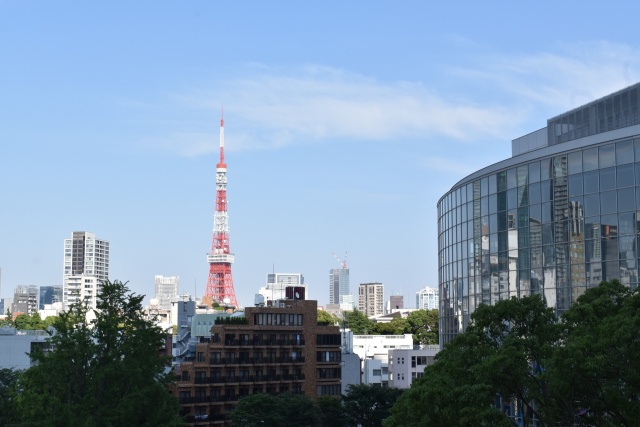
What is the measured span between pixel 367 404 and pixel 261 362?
17596mm

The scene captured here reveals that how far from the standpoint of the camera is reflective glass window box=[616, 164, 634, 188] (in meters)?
57.8

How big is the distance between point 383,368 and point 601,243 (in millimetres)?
113316

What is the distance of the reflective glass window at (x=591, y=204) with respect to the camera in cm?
5988

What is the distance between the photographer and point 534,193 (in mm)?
64812

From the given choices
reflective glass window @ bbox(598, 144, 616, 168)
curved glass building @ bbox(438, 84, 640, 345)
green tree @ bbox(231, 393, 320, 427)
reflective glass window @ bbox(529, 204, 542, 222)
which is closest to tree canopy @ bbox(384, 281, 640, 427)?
curved glass building @ bbox(438, 84, 640, 345)

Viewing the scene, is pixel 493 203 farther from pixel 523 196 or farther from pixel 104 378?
pixel 104 378

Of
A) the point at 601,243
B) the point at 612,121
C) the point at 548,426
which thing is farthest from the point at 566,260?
the point at 548,426

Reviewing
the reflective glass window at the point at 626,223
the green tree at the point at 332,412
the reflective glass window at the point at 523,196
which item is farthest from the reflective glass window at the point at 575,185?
the green tree at the point at 332,412

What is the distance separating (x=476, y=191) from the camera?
235 ft

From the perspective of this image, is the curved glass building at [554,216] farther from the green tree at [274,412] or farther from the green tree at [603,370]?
the green tree at [274,412]

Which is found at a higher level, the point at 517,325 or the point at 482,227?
the point at 482,227

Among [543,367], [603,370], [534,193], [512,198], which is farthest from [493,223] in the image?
[603,370]

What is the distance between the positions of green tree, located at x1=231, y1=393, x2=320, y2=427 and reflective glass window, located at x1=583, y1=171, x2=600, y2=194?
53661 millimetres

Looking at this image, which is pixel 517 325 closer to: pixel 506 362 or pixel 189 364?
pixel 506 362
